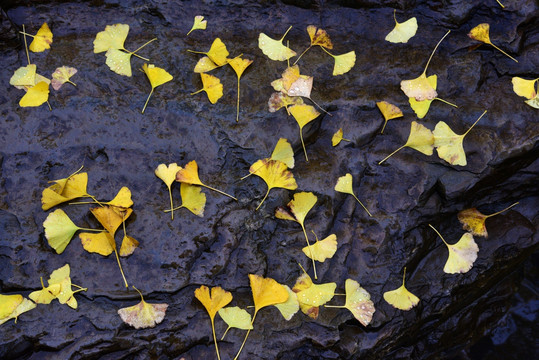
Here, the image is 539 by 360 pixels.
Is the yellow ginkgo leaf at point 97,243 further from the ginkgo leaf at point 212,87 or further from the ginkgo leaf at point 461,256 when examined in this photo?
the ginkgo leaf at point 461,256

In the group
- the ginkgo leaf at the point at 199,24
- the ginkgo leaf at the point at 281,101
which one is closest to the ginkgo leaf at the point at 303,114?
the ginkgo leaf at the point at 281,101

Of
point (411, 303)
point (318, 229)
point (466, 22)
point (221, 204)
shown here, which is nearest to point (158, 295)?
point (221, 204)

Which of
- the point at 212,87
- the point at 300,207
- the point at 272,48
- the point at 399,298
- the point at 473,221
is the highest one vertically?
the point at 272,48

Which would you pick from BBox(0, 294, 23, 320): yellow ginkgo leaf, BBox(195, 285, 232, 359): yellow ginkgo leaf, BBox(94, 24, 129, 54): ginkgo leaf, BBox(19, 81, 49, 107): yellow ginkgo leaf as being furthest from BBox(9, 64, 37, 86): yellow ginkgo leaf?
BBox(195, 285, 232, 359): yellow ginkgo leaf

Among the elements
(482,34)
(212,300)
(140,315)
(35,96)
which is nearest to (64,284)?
(140,315)

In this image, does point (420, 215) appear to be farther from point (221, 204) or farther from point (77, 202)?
point (77, 202)

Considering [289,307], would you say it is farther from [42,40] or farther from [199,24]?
[42,40]
